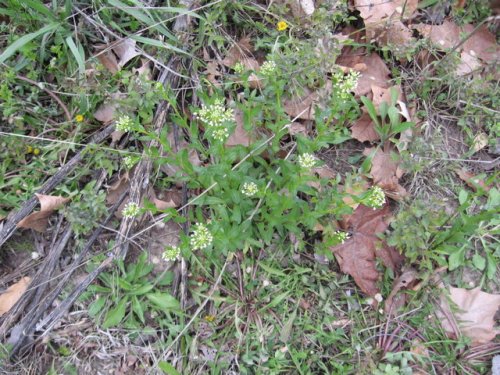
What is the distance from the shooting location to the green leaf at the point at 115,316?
2.60 m

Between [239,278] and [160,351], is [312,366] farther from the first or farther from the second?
[160,351]

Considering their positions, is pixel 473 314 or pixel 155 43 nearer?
pixel 473 314

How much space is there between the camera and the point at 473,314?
8.70ft

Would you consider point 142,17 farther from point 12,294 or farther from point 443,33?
point 443,33

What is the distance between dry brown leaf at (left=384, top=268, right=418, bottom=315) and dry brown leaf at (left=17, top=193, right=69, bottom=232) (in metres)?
2.22

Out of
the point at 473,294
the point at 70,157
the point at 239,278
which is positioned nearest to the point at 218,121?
the point at 239,278

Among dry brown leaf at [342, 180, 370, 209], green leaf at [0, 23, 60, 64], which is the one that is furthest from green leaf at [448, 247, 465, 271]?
green leaf at [0, 23, 60, 64]

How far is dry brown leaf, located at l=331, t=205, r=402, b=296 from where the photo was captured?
273cm

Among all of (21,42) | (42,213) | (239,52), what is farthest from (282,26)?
(42,213)

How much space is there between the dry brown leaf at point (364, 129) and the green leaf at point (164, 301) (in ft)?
5.39

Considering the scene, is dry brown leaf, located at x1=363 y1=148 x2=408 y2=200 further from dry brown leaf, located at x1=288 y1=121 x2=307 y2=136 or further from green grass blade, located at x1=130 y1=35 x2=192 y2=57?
green grass blade, located at x1=130 y1=35 x2=192 y2=57

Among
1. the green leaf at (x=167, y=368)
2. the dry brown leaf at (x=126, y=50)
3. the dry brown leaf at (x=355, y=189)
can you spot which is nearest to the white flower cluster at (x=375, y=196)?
the dry brown leaf at (x=355, y=189)

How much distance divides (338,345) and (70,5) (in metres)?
2.88

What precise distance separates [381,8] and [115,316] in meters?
2.86
